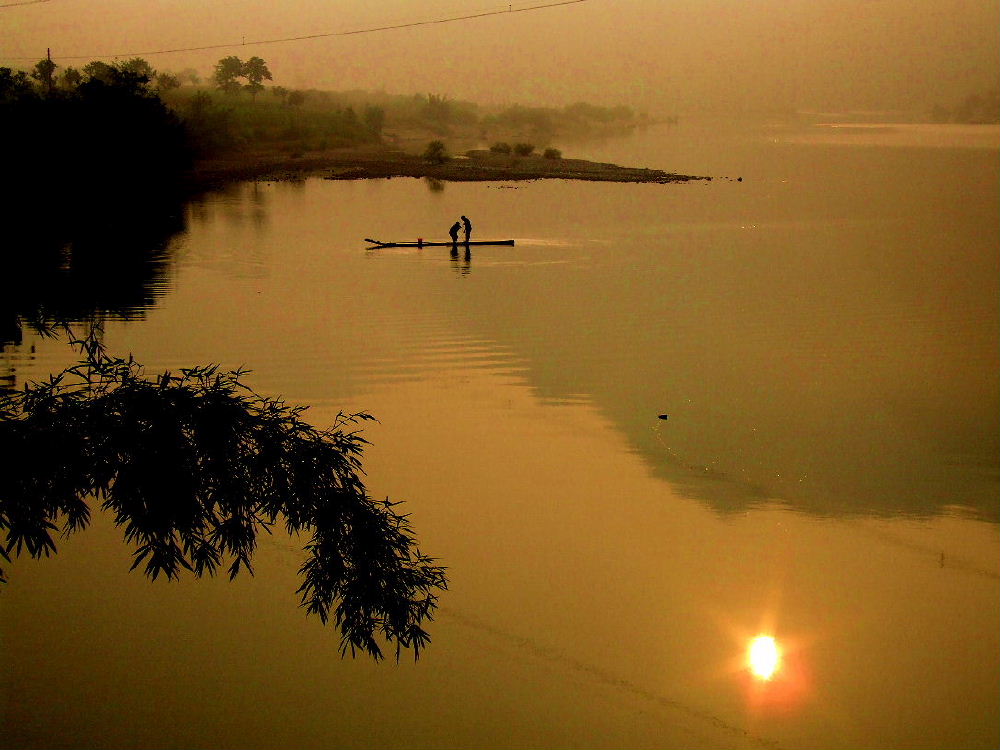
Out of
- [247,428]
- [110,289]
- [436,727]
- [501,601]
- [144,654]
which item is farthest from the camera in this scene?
[110,289]

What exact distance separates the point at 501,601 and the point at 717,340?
15.2m

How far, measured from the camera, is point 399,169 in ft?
267

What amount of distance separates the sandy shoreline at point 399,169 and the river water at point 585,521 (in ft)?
126

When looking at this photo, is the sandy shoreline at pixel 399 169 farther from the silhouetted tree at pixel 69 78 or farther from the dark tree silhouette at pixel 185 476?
the dark tree silhouette at pixel 185 476

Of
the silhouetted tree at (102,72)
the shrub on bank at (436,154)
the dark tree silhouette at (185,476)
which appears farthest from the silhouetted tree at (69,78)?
the dark tree silhouette at (185,476)

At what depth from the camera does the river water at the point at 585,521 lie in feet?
38.1

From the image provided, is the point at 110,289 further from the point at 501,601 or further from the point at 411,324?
the point at 501,601

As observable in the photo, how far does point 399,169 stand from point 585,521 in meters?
68.2

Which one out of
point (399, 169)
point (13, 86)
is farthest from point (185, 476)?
point (399, 169)

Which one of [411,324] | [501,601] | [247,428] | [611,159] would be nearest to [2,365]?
[411,324]

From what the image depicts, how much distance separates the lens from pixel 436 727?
11.2m

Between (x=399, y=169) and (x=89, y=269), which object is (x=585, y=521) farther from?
(x=399, y=169)

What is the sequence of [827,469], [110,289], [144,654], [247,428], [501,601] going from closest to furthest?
[247,428]
[144,654]
[501,601]
[827,469]
[110,289]

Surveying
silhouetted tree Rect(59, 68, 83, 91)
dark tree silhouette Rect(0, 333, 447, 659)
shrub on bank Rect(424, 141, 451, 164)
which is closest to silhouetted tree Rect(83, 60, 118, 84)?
silhouetted tree Rect(59, 68, 83, 91)
